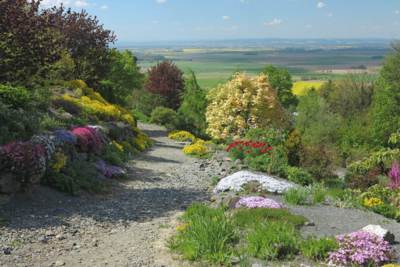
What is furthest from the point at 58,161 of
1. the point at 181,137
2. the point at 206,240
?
the point at 181,137

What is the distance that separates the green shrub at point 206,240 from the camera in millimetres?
7121

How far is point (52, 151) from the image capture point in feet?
37.0

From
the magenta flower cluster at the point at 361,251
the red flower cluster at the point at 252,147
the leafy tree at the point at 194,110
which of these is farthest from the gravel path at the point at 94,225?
the leafy tree at the point at 194,110

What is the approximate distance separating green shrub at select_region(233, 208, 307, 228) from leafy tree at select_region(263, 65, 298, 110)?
5048 cm

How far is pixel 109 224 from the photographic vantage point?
30.5 feet

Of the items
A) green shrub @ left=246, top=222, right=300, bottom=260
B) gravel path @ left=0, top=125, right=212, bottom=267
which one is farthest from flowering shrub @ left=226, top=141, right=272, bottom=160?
green shrub @ left=246, top=222, right=300, bottom=260

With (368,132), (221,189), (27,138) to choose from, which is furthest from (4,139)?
(368,132)

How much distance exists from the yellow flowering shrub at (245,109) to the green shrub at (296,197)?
51.7ft

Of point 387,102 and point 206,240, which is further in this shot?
point 387,102

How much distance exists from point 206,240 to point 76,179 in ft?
17.5

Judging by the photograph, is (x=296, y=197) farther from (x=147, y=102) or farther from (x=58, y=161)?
Answer: (x=147, y=102)

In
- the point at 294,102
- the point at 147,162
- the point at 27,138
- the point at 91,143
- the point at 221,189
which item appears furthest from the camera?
the point at 294,102

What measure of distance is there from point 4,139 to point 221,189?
5.22 meters

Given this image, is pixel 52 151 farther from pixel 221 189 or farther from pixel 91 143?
pixel 221 189
